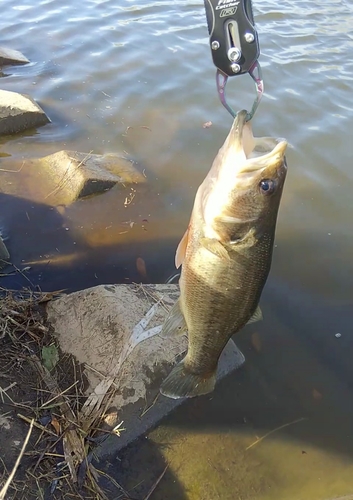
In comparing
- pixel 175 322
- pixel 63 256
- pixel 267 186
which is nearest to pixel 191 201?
pixel 63 256

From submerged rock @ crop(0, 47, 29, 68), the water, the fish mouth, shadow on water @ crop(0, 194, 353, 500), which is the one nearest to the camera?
the fish mouth

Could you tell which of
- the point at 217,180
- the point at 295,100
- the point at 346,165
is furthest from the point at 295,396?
the point at 295,100

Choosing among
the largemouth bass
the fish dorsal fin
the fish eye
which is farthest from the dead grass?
the fish eye

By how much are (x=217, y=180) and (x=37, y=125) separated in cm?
546

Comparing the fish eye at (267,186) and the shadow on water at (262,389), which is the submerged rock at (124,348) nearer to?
the shadow on water at (262,389)

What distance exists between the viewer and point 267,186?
2.20 metres

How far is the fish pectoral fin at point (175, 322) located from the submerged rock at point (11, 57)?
7572 millimetres

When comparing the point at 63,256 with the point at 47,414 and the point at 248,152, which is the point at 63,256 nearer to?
the point at 47,414

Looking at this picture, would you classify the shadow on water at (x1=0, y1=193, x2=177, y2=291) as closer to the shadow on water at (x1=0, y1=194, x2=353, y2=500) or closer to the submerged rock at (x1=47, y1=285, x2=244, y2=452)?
the shadow on water at (x1=0, y1=194, x2=353, y2=500)

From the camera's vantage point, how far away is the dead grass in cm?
304

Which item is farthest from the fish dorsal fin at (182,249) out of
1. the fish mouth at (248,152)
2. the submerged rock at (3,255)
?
the submerged rock at (3,255)

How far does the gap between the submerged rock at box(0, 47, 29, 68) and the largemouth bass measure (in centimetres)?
761

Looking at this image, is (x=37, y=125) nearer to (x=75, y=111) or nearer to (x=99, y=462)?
(x=75, y=111)

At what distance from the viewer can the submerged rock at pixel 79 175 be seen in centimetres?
582
